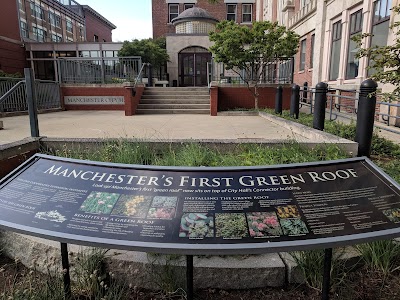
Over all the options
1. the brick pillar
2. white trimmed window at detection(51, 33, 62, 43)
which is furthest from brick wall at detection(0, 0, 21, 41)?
the brick pillar

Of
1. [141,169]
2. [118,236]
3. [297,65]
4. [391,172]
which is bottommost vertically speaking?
[391,172]

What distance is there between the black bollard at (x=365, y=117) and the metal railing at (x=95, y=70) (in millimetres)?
13210

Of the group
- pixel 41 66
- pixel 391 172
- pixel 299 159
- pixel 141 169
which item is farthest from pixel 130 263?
pixel 41 66

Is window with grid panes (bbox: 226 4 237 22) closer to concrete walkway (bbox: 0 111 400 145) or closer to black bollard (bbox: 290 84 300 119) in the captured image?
black bollard (bbox: 290 84 300 119)

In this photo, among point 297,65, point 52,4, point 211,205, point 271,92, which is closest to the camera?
point 211,205

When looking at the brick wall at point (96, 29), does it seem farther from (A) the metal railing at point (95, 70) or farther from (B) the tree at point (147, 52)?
(A) the metal railing at point (95, 70)

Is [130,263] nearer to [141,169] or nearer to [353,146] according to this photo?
[141,169]

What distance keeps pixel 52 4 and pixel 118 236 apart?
47.3 m

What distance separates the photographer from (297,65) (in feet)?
73.6

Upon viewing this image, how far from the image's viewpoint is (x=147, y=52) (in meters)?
25.3

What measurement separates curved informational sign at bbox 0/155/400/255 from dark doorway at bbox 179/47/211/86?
1003 inches

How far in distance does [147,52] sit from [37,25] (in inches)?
801

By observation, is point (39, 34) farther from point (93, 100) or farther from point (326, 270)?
point (326, 270)

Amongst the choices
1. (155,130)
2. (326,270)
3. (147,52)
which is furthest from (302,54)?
(326,270)
